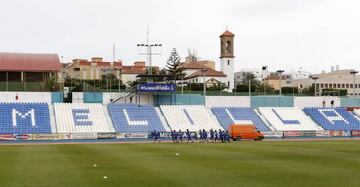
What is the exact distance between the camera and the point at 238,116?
69.2 meters

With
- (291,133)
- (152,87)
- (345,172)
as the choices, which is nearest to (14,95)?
(152,87)

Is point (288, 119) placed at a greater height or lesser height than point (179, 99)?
lesser

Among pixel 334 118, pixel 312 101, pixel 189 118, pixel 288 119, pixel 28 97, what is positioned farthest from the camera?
pixel 312 101

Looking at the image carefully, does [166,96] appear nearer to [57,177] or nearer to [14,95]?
[14,95]

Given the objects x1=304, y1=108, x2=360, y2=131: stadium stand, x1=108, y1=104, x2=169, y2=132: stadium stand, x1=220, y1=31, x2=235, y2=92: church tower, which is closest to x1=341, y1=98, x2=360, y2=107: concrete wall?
x1=304, y1=108, x2=360, y2=131: stadium stand

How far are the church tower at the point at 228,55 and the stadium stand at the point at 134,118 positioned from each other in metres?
61.3

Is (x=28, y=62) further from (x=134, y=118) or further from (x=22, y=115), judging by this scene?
(x=134, y=118)

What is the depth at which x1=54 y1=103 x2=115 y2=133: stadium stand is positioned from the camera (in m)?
59.9

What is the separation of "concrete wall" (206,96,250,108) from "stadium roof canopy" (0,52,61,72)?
21.2m

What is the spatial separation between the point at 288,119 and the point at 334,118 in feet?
21.6

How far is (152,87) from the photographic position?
224ft

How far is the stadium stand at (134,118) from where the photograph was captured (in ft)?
202

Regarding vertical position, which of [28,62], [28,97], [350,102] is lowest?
[350,102]

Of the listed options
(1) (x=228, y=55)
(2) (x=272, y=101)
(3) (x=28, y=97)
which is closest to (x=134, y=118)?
(3) (x=28, y=97)
